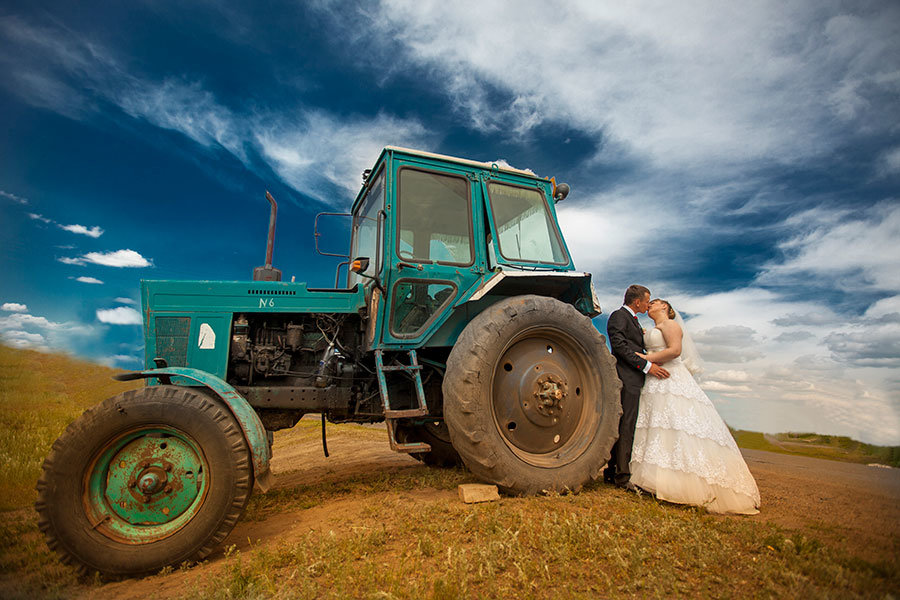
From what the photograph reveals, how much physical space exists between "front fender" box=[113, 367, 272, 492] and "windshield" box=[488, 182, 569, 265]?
8.11 ft

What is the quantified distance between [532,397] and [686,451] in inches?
50.5

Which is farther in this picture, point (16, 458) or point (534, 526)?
point (16, 458)

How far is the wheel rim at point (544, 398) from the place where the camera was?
3.57 m

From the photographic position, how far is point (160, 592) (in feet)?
7.35

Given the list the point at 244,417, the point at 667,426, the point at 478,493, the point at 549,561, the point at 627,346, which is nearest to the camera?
the point at 549,561

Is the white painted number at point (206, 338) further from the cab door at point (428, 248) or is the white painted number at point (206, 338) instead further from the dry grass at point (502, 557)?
the cab door at point (428, 248)

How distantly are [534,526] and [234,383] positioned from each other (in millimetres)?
2672

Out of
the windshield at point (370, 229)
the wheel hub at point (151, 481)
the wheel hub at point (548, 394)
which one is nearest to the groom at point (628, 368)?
the wheel hub at point (548, 394)

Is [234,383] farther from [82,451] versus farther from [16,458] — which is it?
[16,458]

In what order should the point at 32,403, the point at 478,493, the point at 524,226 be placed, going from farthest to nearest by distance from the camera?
the point at 524,226, the point at 478,493, the point at 32,403

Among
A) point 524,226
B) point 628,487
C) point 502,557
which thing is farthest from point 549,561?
point 524,226

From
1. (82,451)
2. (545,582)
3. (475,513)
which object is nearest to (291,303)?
(82,451)

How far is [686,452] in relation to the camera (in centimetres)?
351

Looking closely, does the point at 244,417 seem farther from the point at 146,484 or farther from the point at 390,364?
the point at 390,364
